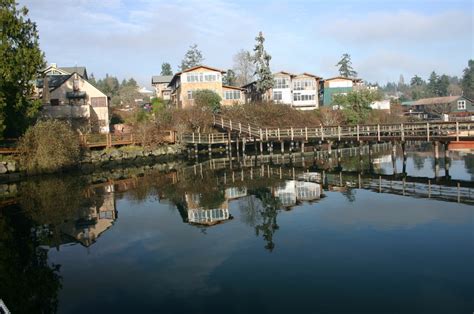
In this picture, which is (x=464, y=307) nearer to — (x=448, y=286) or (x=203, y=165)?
(x=448, y=286)

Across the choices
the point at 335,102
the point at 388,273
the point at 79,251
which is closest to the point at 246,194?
the point at 79,251

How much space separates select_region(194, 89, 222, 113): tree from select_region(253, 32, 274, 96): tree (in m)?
11.9

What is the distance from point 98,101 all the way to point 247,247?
4637 centimetres

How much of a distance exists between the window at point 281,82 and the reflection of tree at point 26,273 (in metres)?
58.2

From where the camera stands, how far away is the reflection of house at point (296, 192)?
23.7m

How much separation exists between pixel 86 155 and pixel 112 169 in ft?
12.4

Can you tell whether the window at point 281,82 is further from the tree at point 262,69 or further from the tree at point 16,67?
the tree at point 16,67

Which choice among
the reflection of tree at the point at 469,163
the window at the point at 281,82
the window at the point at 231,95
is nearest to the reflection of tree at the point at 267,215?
the reflection of tree at the point at 469,163

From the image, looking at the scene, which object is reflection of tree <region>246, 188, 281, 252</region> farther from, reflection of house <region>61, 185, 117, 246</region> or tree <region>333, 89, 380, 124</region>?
tree <region>333, 89, 380, 124</region>

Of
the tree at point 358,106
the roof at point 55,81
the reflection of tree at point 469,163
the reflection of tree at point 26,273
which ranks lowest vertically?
the reflection of tree at point 26,273

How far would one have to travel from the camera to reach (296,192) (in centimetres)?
2592

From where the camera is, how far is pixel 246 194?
2611 cm

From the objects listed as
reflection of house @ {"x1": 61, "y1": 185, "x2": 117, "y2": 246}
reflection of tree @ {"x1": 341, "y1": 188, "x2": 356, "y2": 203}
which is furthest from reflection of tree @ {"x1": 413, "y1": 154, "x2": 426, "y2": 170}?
reflection of house @ {"x1": 61, "y1": 185, "x2": 117, "y2": 246}

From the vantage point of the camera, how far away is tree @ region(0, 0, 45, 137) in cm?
3569
